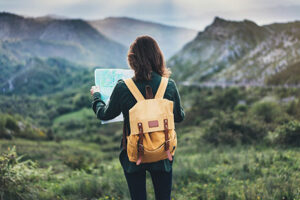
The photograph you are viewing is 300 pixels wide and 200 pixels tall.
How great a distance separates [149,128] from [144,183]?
1.88 ft

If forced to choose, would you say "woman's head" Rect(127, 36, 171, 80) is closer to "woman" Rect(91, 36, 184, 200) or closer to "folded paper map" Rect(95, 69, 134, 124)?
"woman" Rect(91, 36, 184, 200)

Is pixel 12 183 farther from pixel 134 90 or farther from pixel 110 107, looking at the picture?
pixel 134 90

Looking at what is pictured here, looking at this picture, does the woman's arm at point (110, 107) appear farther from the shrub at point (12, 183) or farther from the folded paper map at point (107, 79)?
the shrub at point (12, 183)

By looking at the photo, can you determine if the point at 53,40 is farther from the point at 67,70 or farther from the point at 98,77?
the point at 98,77

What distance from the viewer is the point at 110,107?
195 centimetres

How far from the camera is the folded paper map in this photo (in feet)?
7.59

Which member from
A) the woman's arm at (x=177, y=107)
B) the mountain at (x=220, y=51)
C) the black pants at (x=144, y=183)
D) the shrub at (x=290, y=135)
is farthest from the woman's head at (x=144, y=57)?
the mountain at (x=220, y=51)

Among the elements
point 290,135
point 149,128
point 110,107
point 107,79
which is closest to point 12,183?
point 107,79

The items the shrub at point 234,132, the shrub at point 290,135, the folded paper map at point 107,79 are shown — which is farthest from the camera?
the shrub at point 234,132

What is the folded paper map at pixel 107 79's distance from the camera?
7.59 feet

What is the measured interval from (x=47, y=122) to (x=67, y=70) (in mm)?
68156

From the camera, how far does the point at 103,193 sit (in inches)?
153

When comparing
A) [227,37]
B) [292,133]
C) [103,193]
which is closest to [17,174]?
[103,193]

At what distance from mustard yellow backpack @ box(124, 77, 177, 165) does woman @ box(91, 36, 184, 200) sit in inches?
2.5
